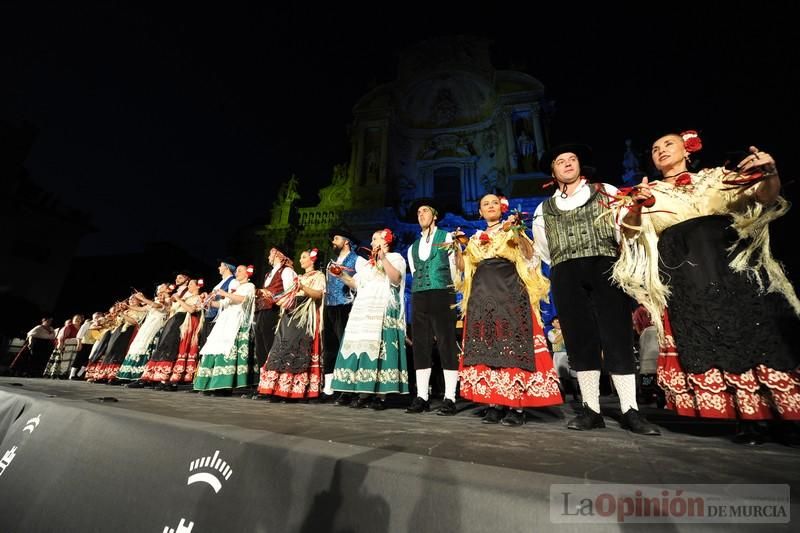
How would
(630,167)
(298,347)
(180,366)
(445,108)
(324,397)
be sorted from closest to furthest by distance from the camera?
(298,347)
(324,397)
(180,366)
(630,167)
(445,108)

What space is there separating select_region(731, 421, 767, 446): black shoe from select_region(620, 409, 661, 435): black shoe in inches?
12.6

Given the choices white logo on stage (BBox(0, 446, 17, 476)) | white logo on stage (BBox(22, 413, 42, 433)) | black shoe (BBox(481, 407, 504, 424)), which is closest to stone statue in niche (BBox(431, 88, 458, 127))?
black shoe (BBox(481, 407, 504, 424))

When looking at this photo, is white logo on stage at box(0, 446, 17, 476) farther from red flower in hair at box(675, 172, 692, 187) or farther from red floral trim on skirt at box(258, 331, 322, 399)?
red flower in hair at box(675, 172, 692, 187)

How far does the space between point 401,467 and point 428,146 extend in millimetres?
19636

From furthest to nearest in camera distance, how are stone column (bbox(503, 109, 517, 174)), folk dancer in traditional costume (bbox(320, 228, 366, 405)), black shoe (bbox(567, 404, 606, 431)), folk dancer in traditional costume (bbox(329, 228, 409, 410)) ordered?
1. stone column (bbox(503, 109, 517, 174))
2. folk dancer in traditional costume (bbox(320, 228, 366, 405))
3. folk dancer in traditional costume (bbox(329, 228, 409, 410))
4. black shoe (bbox(567, 404, 606, 431))

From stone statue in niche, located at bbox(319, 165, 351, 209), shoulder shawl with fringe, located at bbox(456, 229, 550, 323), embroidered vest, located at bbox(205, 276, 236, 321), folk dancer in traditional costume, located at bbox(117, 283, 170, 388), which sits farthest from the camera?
stone statue in niche, located at bbox(319, 165, 351, 209)

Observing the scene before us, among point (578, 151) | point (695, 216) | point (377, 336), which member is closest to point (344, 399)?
point (377, 336)

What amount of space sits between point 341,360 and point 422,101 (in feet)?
63.1

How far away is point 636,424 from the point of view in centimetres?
193

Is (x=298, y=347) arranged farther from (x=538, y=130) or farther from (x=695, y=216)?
(x=538, y=130)

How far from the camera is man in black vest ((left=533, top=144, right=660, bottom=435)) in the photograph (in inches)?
84.8

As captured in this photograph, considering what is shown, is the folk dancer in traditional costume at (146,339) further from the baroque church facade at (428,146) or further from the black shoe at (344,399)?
the baroque church facade at (428,146)

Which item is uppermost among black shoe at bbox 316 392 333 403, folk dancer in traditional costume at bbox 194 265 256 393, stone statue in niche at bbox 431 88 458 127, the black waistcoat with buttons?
stone statue in niche at bbox 431 88 458 127

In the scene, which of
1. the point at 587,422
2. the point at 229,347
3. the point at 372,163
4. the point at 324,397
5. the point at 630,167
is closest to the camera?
the point at 587,422
